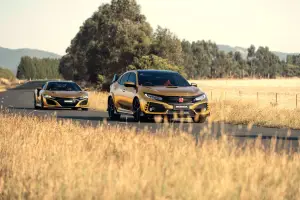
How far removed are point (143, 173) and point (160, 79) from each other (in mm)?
15604

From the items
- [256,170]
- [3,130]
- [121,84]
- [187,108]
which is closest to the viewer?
[256,170]

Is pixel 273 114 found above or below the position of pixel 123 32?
below

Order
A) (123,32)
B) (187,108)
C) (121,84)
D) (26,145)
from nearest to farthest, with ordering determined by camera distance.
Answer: (26,145) < (187,108) < (121,84) < (123,32)

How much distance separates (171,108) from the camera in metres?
21.7

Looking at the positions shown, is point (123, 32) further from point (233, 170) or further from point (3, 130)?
point (233, 170)

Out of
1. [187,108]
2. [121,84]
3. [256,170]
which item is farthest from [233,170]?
[121,84]

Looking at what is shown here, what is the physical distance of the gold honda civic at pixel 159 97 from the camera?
71.5 feet

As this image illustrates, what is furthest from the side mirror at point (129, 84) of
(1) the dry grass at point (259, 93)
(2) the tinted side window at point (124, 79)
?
(1) the dry grass at point (259, 93)

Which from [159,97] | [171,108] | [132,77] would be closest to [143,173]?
[171,108]

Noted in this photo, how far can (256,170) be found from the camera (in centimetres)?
840

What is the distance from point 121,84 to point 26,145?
13.0m

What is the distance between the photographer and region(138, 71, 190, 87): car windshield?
75.3ft

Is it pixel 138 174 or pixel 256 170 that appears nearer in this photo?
pixel 138 174

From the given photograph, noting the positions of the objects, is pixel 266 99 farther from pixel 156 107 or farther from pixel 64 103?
pixel 156 107
